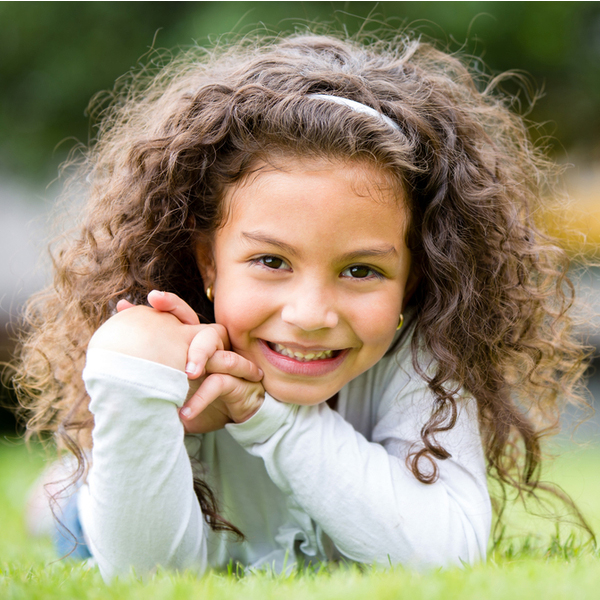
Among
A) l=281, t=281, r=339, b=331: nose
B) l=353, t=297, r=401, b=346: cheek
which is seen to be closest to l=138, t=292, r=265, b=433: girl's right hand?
l=281, t=281, r=339, b=331: nose

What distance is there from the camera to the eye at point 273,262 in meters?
1.90

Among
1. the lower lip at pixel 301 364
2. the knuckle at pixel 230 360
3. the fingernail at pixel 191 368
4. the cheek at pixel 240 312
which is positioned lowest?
the lower lip at pixel 301 364

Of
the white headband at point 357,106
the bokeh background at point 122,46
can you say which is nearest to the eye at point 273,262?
the white headband at point 357,106

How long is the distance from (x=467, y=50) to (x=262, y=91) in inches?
200

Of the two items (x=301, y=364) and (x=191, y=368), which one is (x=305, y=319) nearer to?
(x=301, y=364)

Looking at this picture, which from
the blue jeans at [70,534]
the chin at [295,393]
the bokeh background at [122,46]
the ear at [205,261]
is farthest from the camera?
the bokeh background at [122,46]

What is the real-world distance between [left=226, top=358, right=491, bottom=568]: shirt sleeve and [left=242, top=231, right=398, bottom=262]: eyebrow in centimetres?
43

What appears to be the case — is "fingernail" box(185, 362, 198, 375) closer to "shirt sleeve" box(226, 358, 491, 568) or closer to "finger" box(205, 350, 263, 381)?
"finger" box(205, 350, 263, 381)

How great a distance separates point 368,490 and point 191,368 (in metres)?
0.58

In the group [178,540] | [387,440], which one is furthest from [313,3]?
[178,540]

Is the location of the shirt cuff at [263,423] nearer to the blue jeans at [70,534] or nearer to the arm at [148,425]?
the arm at [148,425]

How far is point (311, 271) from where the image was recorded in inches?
72.2

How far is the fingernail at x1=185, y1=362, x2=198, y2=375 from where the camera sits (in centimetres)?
175

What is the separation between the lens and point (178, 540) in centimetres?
181
